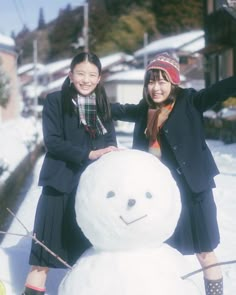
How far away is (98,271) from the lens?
9.69ft

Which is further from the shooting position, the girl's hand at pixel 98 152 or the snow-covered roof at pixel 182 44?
the snow-covered roof at pixel 182 44

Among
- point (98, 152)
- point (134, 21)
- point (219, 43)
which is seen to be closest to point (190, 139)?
point (98, 152)

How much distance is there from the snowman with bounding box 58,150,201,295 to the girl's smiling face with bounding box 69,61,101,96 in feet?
1.76

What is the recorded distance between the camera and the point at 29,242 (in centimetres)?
484

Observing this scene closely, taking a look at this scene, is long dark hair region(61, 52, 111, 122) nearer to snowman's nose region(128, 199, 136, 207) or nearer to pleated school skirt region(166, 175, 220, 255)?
pleated school skirt region(166, 175, 220, 255)

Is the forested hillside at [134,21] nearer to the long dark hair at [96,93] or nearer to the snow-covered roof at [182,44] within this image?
the snow-covered roof at [182,44]

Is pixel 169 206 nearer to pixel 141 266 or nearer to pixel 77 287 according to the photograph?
pixel 141 266

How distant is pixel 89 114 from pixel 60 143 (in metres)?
0.26

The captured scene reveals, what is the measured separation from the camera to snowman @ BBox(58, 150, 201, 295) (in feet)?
9.46

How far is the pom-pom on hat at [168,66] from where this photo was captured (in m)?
3.29

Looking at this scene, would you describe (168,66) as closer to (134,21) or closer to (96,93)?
(96,93)

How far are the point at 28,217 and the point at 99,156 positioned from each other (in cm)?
355

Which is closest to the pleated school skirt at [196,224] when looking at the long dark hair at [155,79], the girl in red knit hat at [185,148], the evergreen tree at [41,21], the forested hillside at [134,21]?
the girl in red knit hat at [185,148]

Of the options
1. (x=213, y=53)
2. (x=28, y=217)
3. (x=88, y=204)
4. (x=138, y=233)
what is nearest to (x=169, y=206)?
(x=138, y=233)
